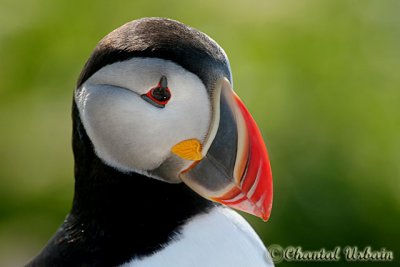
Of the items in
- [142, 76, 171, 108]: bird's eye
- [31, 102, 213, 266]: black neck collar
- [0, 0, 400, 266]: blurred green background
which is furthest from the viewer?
[0, 0, 400, 266]: blurred green background

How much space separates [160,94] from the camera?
2193 millimetres

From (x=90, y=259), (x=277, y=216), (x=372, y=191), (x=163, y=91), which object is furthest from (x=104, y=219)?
(x=372, y=191)

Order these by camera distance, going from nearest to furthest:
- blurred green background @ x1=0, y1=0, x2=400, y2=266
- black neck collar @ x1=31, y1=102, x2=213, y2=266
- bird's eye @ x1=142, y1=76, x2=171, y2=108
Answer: bird's eye @ x1=142, y1=76, x2=171, y2=108, black neck collar @ x1=31, y1=102, x2=213, y2=266, blurred green background @ x1=0, y1=0, x2=400, y2=266

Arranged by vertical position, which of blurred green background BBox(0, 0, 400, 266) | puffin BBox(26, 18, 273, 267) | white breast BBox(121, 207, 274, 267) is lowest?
blurred green background BBox(0, 0, 400, 266)

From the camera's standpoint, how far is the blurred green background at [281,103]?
14.0ft

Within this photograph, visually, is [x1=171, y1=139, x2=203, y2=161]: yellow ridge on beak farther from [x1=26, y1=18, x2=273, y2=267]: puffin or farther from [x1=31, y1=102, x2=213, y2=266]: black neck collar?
[x1=31, y1=102, x2=213, y2=266]: black neck collar

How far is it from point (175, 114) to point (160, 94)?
0.06m

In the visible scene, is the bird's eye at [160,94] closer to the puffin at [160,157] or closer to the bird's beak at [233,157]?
the puffin at [160,157]

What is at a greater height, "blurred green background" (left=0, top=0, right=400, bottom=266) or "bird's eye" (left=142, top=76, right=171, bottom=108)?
"bird's eye" (left=142, top=76, right=171, bottom=108)

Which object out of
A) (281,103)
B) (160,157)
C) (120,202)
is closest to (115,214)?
(120,202)

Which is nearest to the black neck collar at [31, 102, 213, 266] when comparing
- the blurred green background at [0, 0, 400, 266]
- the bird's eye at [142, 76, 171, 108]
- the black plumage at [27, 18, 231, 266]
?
the black plumage at [27, 18, 231, 266]

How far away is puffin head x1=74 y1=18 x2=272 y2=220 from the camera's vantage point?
86.8 inches

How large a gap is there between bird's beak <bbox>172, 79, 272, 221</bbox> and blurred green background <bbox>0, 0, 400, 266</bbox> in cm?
189

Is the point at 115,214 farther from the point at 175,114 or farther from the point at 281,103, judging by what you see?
the point at 281,103
